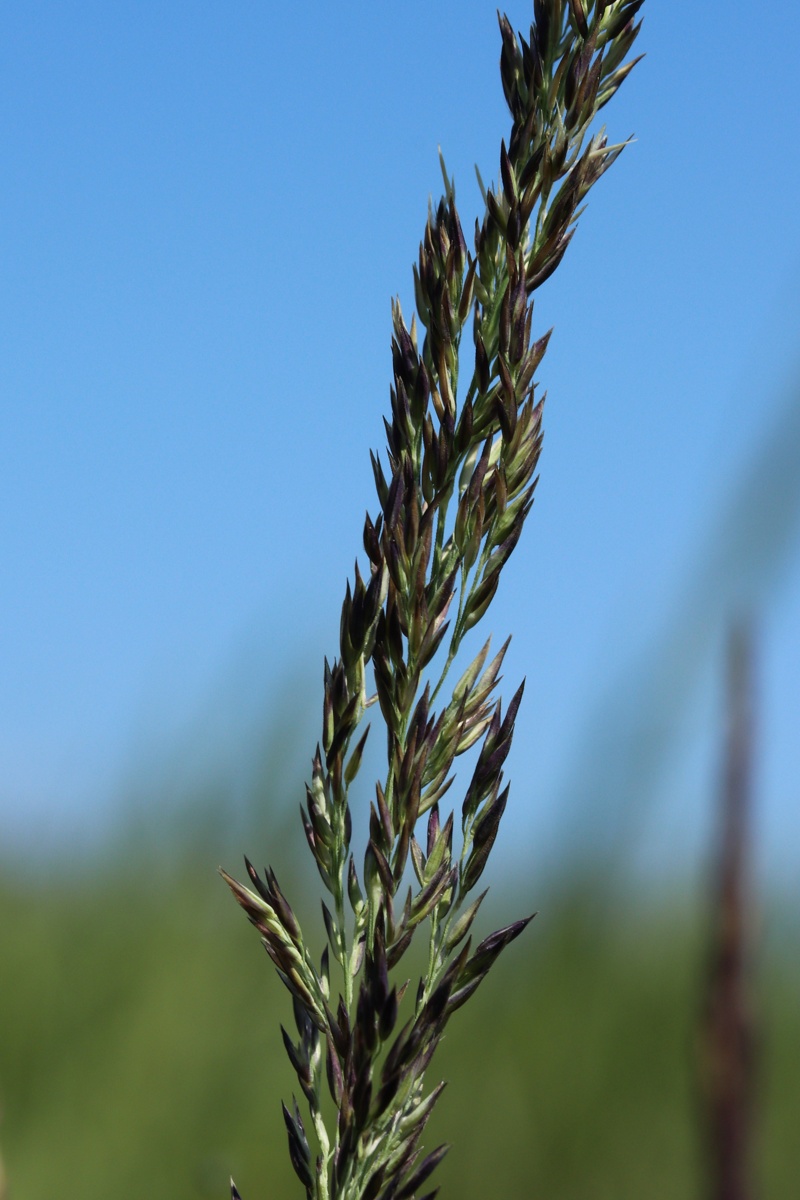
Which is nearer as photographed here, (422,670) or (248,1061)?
(422,670)

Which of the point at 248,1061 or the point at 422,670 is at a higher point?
the point at 248,1061

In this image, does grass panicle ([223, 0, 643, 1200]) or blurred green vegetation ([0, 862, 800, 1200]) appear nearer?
grass panicle ([223, 0, 643, 1200])

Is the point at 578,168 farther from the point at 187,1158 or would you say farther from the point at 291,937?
the point at 187,1158

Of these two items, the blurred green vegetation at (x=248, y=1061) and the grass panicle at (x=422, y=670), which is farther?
the blurred green vegetation at (x=248, y=1061)
